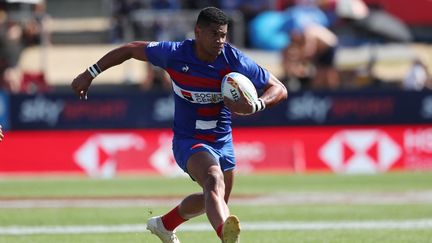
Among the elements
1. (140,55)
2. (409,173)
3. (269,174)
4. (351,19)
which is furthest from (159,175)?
(140,55)

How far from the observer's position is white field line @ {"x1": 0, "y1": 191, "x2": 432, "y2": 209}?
1502 cm

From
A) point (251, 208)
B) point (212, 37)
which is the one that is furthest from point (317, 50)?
point (212, 37)

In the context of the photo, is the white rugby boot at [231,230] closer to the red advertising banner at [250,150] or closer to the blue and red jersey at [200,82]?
the blue and red jersey at [200,82]

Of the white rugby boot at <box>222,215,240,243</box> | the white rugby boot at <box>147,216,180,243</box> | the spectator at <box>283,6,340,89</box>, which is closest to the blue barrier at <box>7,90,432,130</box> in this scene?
the spectator at <box>283,6,340,89</box>

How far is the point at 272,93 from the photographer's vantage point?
884cm

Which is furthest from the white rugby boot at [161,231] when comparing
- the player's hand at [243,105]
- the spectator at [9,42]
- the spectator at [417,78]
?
the spectator at [9,42]

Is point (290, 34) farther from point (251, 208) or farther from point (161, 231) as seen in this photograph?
point (161, 231)

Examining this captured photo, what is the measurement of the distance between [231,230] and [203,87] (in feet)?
5.28

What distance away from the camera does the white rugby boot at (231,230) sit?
7.70 m

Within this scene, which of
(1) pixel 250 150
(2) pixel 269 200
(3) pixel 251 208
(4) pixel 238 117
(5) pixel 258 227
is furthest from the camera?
(4) pixel 238 117

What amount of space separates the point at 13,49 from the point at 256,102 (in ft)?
58.0

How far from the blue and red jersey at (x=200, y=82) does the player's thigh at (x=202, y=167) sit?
0.30 metres

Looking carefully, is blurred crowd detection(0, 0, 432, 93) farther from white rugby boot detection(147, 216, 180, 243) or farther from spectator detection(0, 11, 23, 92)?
white rugby boot detection(147, 216, 180, 243)

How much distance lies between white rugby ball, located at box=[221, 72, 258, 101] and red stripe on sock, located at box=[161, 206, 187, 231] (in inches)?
59.7
